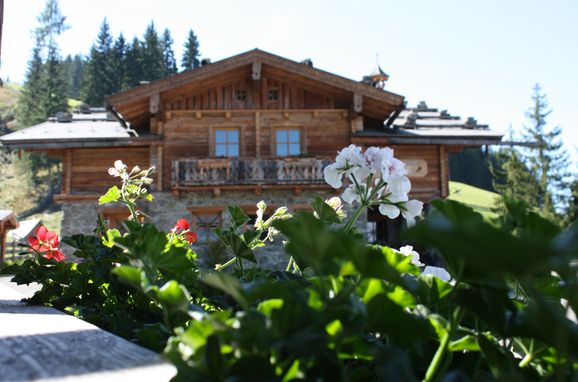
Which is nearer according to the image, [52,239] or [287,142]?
[52,239]

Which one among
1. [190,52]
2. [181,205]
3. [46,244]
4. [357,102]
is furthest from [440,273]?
[190,52]

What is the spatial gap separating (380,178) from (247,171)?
494 inches

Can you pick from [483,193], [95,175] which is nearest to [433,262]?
[95,175]

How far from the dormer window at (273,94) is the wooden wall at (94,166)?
3.78m

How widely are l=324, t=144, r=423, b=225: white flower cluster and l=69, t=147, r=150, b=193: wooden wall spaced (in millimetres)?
13667

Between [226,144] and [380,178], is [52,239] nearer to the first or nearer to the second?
[380,178]

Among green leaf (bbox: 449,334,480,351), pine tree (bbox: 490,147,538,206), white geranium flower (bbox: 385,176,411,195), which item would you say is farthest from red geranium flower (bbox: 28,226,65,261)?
pine tree (bbox: 490,147,538,206)

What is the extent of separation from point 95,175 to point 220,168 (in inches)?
139

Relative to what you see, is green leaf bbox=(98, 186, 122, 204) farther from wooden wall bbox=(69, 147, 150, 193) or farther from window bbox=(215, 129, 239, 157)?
wooden wall bbox=(69, 147, 150, 193)

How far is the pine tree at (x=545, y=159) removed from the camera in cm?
3672

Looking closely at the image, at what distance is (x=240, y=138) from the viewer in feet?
47.3

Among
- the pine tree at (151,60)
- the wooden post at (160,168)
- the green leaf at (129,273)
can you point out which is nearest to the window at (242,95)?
the wooden post at (160,168)

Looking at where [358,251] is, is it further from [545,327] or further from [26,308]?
[26,308]

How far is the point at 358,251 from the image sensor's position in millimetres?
496
